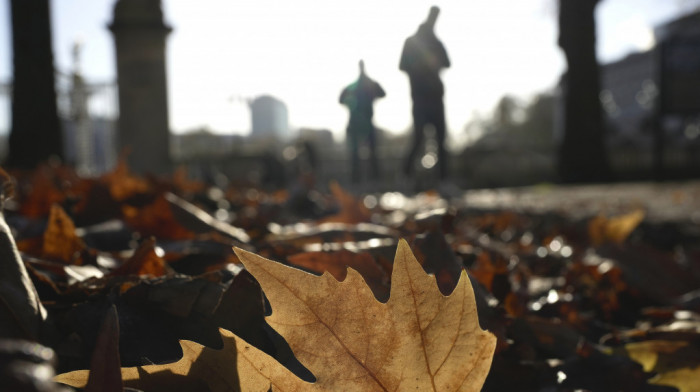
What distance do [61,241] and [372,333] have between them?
71 cm

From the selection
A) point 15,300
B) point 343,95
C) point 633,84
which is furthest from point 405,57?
point 633,84

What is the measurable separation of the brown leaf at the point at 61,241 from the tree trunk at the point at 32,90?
23.0 feet

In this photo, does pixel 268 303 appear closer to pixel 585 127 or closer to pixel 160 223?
pixel 160 223

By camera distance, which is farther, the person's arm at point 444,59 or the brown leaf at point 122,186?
the brown leaf at point 122,186

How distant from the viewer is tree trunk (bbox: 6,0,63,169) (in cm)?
739

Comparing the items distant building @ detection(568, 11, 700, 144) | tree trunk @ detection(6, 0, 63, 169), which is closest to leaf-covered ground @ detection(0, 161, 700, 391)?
tree trunk @ detection(6, 0, 63, 169)

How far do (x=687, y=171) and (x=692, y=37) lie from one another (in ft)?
14.3

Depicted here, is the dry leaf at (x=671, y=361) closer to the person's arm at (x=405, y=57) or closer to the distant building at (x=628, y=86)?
the person's arm at (x=405, y=57)

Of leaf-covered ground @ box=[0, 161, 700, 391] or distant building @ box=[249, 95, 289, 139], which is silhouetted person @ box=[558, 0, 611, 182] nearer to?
A: leaf-covered ground @ box=[0, 161, 700, 391]

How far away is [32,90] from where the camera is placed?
7637 millimetres

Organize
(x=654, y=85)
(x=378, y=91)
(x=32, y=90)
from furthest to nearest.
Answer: (x=654, y=85) → (x=32, y=90) → (x=378, y=91)

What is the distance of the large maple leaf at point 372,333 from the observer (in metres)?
0.61

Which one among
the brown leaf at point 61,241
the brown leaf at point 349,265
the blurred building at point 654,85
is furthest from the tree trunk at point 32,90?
the blurred building at point 654,85

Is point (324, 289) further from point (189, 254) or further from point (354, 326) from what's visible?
point (189, 254)
